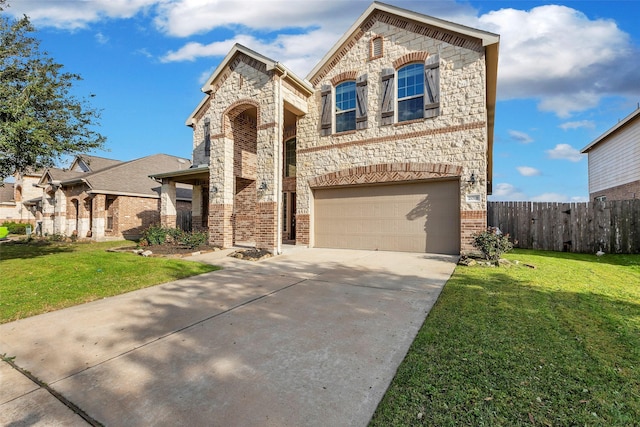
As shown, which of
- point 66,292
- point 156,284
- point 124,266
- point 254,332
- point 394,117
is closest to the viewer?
point 254,332

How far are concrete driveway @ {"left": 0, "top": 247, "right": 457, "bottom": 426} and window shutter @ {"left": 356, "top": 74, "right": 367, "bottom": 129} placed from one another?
7519mm

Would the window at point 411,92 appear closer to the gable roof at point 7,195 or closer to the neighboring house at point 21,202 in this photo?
the neighboring house at point 21,202

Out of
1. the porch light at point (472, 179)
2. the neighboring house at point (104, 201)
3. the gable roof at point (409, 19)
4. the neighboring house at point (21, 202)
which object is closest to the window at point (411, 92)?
the gable roof at point (409, 19)

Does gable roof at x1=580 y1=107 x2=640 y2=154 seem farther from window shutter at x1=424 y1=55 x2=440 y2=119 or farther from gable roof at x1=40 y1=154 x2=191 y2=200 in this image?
gable roof at x1=40 y1=154 x2=191 y2=200

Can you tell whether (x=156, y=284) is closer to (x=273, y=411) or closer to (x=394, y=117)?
(x=273, y=411)

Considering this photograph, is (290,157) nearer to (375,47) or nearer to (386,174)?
(386,174)

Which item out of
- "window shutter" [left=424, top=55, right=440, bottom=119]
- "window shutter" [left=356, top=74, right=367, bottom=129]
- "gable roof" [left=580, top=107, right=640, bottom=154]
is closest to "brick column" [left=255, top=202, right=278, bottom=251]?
"window shutter" [left=356, top=74, right=367, bottom=129]

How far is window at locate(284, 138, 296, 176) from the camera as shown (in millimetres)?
14578

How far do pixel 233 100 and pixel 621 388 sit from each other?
1267cm

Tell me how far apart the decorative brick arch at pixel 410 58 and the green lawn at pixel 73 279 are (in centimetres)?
956

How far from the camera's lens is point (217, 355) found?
126 inches

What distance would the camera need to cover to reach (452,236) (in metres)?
10.0

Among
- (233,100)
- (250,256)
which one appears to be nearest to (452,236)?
(250,256)

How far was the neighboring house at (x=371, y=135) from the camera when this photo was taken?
9875 millimetres
